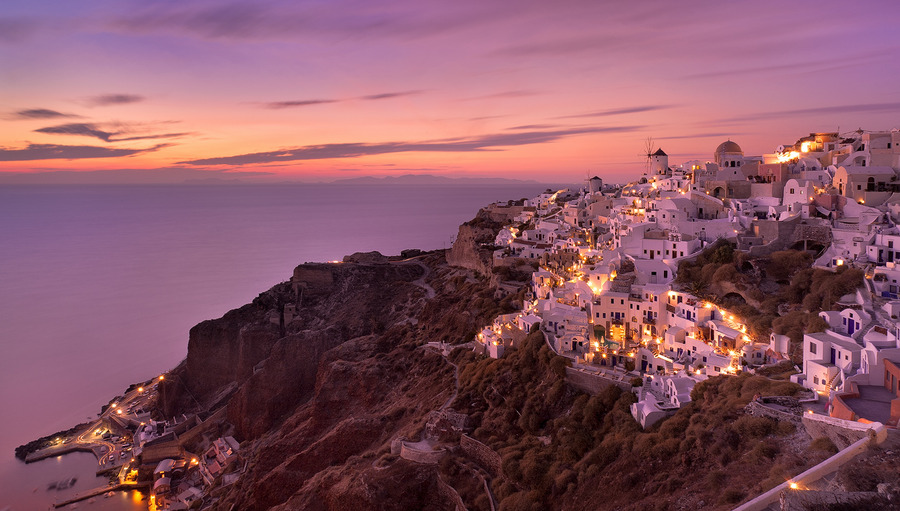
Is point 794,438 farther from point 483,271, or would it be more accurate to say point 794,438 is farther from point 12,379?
point 12,379

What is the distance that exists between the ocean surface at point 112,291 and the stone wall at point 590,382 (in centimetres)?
2640

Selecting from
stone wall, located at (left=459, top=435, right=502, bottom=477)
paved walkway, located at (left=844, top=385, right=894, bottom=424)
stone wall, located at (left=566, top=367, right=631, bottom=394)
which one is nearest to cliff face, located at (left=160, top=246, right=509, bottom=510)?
stone wall, located at (left=459, top=435, right=502, bottom=477)

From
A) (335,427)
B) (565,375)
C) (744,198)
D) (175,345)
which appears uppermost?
(744,198)

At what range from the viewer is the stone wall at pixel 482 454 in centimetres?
2130

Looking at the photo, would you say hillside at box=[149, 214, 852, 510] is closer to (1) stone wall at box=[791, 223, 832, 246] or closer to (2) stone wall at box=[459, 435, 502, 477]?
(2) stone wall at box=[459, 435, 502, 477]

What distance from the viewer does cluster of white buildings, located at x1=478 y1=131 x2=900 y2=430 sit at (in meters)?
19.2

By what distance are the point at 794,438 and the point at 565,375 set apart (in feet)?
32.2

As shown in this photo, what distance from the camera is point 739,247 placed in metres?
27.1

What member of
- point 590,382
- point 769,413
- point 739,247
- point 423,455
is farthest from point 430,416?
point 739,247

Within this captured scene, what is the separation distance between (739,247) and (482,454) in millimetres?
15861

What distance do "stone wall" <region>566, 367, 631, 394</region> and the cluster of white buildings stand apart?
0.93 meters

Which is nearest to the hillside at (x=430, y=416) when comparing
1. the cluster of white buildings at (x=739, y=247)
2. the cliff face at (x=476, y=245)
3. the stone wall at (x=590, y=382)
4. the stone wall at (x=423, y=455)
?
the stone wall at (x=423, y=455)

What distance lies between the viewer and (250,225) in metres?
152

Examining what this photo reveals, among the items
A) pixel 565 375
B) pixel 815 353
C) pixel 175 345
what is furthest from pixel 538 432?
pixel 175 345
